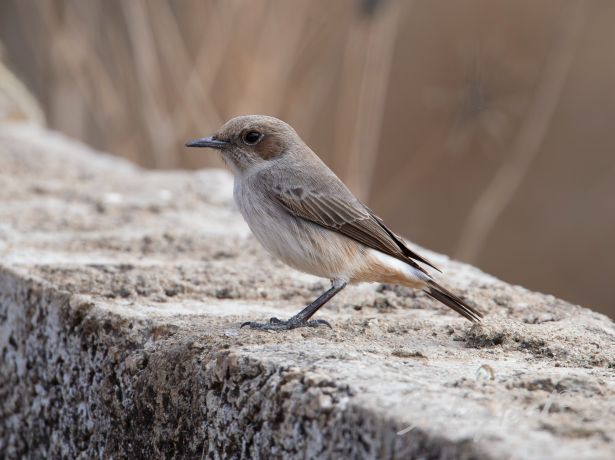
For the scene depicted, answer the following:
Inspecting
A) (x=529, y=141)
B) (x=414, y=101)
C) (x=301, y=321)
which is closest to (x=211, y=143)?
(x=301, y=321)

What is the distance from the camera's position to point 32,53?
991cm

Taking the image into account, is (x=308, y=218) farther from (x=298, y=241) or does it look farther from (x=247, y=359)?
(x=247, y=359)

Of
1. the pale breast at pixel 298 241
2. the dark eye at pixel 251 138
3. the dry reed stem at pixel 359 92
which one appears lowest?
the pale breast at pixel 298 241

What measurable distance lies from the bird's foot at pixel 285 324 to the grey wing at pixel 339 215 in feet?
1.34

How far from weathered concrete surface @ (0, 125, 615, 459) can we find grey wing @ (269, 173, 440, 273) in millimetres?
199

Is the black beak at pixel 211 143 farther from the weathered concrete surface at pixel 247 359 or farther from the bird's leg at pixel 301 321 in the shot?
the bird's leg at pixel 301 321

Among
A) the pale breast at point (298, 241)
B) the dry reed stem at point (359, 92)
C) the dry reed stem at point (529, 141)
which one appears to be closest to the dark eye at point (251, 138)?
the pale breast at point (298, 241)

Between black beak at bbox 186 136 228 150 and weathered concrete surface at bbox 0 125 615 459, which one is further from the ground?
black beak at bbox 186 136 228 150

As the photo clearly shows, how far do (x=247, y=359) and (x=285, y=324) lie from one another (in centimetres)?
48

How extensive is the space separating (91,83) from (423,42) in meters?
3.13

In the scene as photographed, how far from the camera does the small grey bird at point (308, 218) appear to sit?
3205 mm

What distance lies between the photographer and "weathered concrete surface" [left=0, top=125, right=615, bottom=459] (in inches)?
80.7

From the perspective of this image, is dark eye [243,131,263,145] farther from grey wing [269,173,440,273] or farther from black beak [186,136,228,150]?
grey wing [269,173,440,273]

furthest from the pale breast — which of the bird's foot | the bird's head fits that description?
the bird's foot
